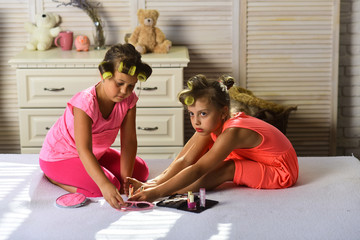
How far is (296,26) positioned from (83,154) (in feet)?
6.00

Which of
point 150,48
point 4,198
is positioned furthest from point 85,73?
point 4,198

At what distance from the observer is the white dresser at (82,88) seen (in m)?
3.04

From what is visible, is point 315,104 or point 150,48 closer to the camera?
point 150,48

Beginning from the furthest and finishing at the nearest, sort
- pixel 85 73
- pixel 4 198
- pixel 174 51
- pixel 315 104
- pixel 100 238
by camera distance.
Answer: pixel 315 104, pixel 174 51, pixel 85 73, pixel 4 198, pixel 100 238

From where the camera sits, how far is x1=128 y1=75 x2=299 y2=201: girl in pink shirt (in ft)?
6.97

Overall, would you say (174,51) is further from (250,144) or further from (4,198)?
(4,198)

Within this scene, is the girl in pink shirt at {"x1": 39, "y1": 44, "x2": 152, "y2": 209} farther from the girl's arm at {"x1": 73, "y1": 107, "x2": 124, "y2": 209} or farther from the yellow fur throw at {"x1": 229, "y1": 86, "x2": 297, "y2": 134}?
the yellow fur throw at {"x1": 229, "y1": 86, "x2": 297, "y2": 134}

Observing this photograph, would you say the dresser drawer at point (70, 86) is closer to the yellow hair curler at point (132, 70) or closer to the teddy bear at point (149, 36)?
the teddy bear at point (149, 36)

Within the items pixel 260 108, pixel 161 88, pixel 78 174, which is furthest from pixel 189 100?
pixel 260 108

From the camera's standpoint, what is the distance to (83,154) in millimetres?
2105

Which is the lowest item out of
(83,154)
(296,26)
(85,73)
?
(83,154)

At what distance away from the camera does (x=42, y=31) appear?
10.8ft

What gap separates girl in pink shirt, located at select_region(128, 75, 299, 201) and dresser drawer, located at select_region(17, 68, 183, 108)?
784 millimetres

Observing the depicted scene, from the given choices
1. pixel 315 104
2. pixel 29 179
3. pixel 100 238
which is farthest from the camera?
pixel 315 104
